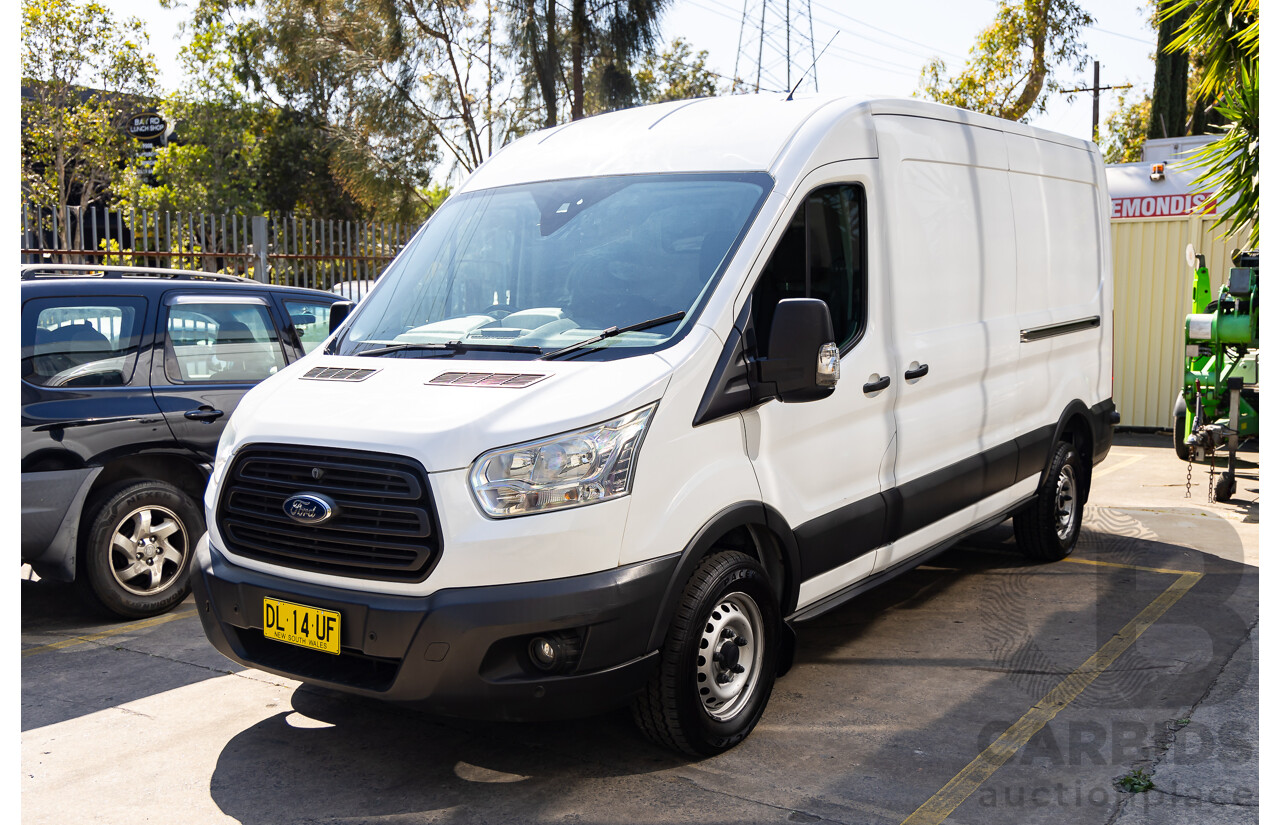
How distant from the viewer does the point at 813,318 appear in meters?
3.90

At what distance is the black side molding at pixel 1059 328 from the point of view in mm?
6199

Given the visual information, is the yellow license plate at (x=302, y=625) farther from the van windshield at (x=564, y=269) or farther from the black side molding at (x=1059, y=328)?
the black side molding at (x=1059, y=328)

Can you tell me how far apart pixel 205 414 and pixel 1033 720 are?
174 inches

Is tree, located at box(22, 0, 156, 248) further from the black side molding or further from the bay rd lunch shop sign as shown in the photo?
the black side molding

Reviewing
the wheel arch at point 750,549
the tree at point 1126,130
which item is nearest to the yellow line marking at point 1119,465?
the wheel arch at point 750,549

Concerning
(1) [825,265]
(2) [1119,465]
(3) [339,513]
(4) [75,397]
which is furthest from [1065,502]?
(4) [75,397]

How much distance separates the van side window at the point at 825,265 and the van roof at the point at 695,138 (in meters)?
0.22

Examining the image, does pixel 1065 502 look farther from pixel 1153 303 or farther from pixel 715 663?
pixel 1153 303

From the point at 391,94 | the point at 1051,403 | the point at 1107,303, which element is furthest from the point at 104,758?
the point at 391,94

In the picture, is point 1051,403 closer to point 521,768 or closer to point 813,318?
point 813,318

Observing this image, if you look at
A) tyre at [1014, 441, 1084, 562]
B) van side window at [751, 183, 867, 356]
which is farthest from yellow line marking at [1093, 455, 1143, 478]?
van side window at [751, 183, 867, 356]

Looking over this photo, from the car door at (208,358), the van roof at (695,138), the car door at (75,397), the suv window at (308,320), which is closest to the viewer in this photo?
the van roof at (695,138)

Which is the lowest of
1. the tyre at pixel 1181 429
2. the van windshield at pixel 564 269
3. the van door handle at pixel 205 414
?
the tyre at pixel 1181 429
